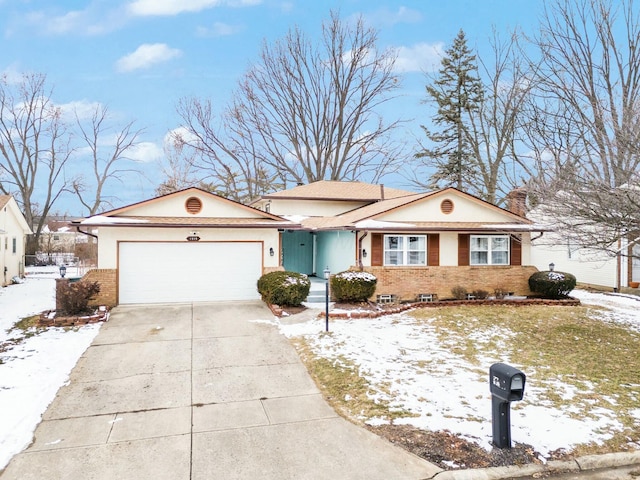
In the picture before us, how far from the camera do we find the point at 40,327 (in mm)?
10500

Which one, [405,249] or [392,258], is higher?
[405,249]

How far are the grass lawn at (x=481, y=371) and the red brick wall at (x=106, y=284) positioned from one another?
7.08m

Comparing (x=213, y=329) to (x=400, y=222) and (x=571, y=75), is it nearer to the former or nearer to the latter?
→ (x=400, y=222)

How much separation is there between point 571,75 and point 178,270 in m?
14.1

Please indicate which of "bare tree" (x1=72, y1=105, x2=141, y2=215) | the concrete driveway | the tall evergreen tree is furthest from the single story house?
"bare tree" (x1=72, y1=105, x2=141, y2=215)

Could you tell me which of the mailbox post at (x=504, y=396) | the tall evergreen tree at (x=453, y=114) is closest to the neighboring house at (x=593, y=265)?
the tall evergreen tree at (x=453, y=114)

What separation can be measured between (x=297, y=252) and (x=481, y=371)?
40.1ft

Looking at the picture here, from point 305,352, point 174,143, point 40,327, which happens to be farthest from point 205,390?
point 174,143

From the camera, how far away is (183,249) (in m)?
13.6

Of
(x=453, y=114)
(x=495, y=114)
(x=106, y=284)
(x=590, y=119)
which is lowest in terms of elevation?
(x=106, y=284)

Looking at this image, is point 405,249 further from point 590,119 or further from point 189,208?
point 189,208

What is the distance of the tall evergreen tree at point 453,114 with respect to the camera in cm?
2930

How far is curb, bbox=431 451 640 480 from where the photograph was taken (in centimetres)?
436

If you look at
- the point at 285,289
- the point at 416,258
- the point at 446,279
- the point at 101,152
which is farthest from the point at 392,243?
the point at 101,152
